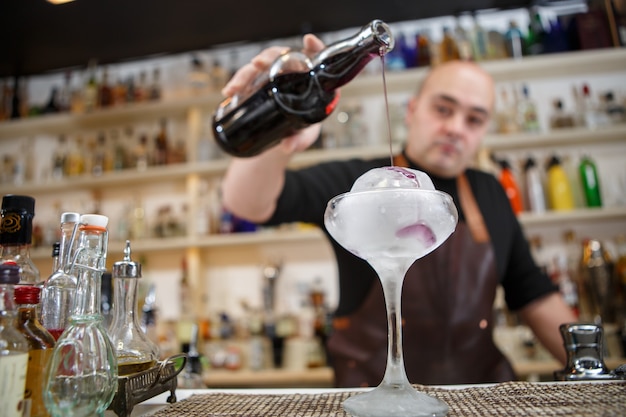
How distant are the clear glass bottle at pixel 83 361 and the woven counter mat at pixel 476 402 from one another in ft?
0.31

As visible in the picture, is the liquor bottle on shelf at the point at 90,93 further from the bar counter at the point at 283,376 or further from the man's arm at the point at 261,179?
the man's arm at the point at 261,179

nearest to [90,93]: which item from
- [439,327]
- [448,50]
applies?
[448,50]

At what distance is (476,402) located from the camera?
54 cm

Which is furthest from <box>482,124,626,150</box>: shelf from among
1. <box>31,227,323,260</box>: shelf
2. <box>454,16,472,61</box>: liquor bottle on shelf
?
<box>31,227,323,260</box>: shelf

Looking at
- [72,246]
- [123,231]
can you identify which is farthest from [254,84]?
[123,231]

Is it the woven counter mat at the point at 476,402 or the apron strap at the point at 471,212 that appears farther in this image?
the apron strap at the point at 471,212

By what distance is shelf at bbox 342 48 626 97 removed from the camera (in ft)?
7.41

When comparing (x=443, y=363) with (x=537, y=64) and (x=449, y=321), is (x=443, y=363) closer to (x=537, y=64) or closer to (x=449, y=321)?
(x=449, y=321)

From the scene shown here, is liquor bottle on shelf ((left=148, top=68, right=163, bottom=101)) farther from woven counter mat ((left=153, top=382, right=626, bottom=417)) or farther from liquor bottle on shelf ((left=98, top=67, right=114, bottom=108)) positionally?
woven counter mat ((left=153, top=382, right=626, bottom=417))

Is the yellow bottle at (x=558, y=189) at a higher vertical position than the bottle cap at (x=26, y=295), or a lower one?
higher

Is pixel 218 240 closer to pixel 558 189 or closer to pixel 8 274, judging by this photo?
pixel 558 189

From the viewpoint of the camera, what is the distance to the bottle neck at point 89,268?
521mm

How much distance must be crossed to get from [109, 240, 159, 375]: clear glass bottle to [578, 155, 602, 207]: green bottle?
7.15ft

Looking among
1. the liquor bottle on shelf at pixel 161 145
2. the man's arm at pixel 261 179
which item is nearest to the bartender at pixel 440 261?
the man's arm at pixel 261 179
